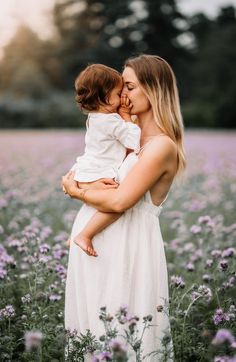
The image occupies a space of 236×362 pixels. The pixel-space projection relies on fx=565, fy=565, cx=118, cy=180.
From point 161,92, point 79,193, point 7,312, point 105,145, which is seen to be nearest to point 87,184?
point 79,193

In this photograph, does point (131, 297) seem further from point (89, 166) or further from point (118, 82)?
point (118, 82)

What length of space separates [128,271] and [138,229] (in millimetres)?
218

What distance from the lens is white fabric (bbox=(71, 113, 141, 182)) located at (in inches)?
115

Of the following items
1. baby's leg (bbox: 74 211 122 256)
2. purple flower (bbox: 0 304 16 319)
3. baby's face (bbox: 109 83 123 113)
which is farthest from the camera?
purple flower (bbox: 0 304 16 319)

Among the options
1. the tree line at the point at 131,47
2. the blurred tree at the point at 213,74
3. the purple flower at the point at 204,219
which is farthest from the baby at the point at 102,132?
the tree line at the point at 131,47

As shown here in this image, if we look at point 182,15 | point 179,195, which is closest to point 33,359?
point 179,195

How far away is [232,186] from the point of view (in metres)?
8.12

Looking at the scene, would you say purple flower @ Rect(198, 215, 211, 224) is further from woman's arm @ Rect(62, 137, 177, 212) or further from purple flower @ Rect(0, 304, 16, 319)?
purple flower @ Rect(0, 304, 16, 319)

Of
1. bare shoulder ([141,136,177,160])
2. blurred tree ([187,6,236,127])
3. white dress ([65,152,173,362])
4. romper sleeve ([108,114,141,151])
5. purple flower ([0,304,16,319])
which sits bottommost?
purple flower ([0,304,16,319])

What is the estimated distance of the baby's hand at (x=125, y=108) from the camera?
298cm

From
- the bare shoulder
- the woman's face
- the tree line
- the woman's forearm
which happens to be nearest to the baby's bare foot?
the woman's forearm

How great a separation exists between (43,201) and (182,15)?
43442 mm

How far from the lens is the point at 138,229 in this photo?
114 inches

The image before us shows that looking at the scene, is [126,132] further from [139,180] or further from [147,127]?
[139,180]
